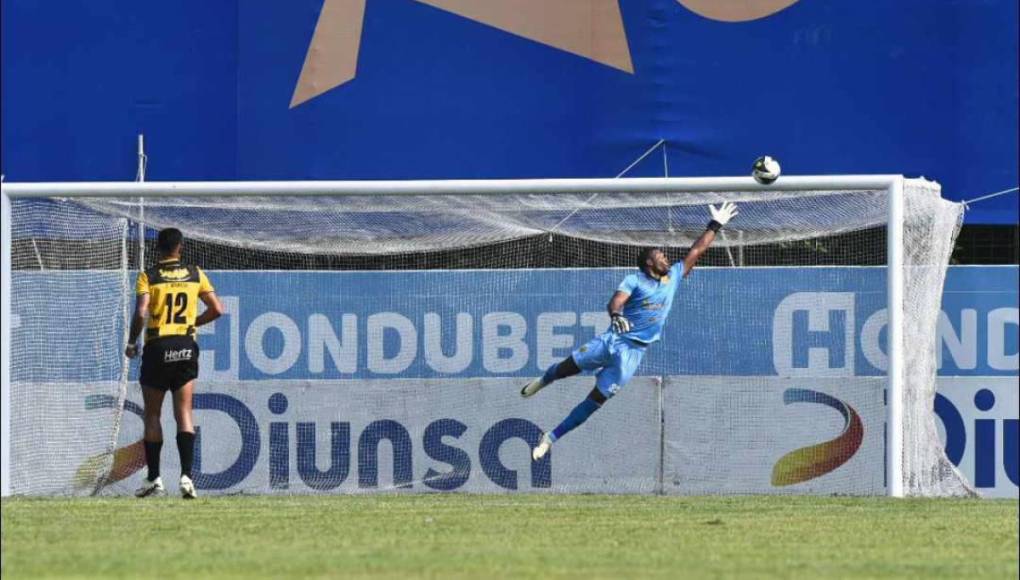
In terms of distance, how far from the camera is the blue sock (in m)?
12.8

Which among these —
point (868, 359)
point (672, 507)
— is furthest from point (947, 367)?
point (672, 507)

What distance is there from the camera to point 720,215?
12781mm

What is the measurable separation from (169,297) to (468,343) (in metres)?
2.94

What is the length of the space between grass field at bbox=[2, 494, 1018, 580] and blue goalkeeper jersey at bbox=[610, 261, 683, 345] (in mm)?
1267

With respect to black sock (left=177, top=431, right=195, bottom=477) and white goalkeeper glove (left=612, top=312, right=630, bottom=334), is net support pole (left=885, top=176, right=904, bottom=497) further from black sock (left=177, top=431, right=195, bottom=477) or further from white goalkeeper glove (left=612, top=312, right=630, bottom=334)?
black sock (left=177, top=431, right=195, bottom=477)

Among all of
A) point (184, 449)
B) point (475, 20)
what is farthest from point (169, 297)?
point (475, 20)

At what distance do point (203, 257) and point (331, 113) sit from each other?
3172 mm

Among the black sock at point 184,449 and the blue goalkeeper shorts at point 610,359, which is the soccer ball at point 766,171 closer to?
the blue goalkeeper shorts at point 610,359

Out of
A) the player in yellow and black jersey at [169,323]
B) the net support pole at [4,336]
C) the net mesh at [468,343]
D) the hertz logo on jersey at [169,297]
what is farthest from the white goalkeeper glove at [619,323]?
the net support pole at [4,336]

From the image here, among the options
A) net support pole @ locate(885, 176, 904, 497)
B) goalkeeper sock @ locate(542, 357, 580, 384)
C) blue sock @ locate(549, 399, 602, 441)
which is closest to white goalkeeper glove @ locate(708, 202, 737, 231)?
net support pole @ locate(885, 176, 904, 497)

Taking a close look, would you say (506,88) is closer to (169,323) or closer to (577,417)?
(577,417)

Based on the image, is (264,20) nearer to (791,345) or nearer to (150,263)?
(150,263)

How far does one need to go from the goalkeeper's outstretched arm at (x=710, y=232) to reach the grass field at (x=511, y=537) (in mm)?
1691

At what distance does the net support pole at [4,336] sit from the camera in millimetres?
12781
